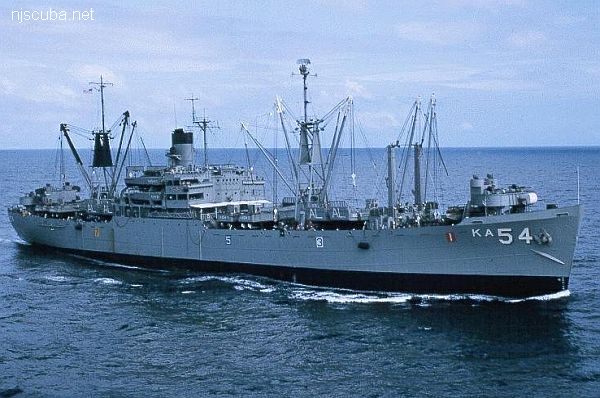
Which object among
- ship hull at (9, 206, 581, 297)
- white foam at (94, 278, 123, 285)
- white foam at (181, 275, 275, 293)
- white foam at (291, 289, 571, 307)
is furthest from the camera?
white foam at (94, 278, 123, 285)

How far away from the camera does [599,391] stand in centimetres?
2262

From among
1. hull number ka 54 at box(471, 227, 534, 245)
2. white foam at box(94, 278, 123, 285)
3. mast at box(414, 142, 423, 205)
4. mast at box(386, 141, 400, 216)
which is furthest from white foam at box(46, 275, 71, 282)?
hull number ka 54 at box(471, 227, 534, 245)

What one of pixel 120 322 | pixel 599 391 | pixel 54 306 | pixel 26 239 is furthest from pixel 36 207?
pixel 599 391

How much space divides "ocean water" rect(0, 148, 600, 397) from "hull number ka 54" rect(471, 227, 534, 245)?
3263 mm

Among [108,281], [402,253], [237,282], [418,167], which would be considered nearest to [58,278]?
[108,281]

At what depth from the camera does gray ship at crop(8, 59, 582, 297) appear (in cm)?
3353

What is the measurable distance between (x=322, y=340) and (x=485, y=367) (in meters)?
7.12

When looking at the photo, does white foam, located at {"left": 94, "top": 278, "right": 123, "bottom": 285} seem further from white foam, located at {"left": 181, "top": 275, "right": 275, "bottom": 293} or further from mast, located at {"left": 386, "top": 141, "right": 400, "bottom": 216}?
mast, located at {"left": 386, "top": 141, "right": 400, "bottom": 216}

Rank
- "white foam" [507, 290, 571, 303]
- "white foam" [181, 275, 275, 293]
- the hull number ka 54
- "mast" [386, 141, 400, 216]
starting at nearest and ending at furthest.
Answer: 1. the hull number ka 54
2. "white foam" [507, 290, 571, 303]
3. "mast" [386, 141, 400, 216]
4. "white foam" [181, 275, 275, 293]

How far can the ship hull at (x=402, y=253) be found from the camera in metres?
32.9

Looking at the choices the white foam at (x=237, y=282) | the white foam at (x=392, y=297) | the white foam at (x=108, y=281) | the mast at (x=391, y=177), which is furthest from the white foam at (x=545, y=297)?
the white foam at (x=108, y=281)

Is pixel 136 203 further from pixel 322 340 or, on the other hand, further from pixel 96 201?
pixel 322 340

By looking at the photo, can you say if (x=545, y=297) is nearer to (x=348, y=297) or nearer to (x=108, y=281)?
(x=348, y=297)

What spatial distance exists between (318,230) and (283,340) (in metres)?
10.1
